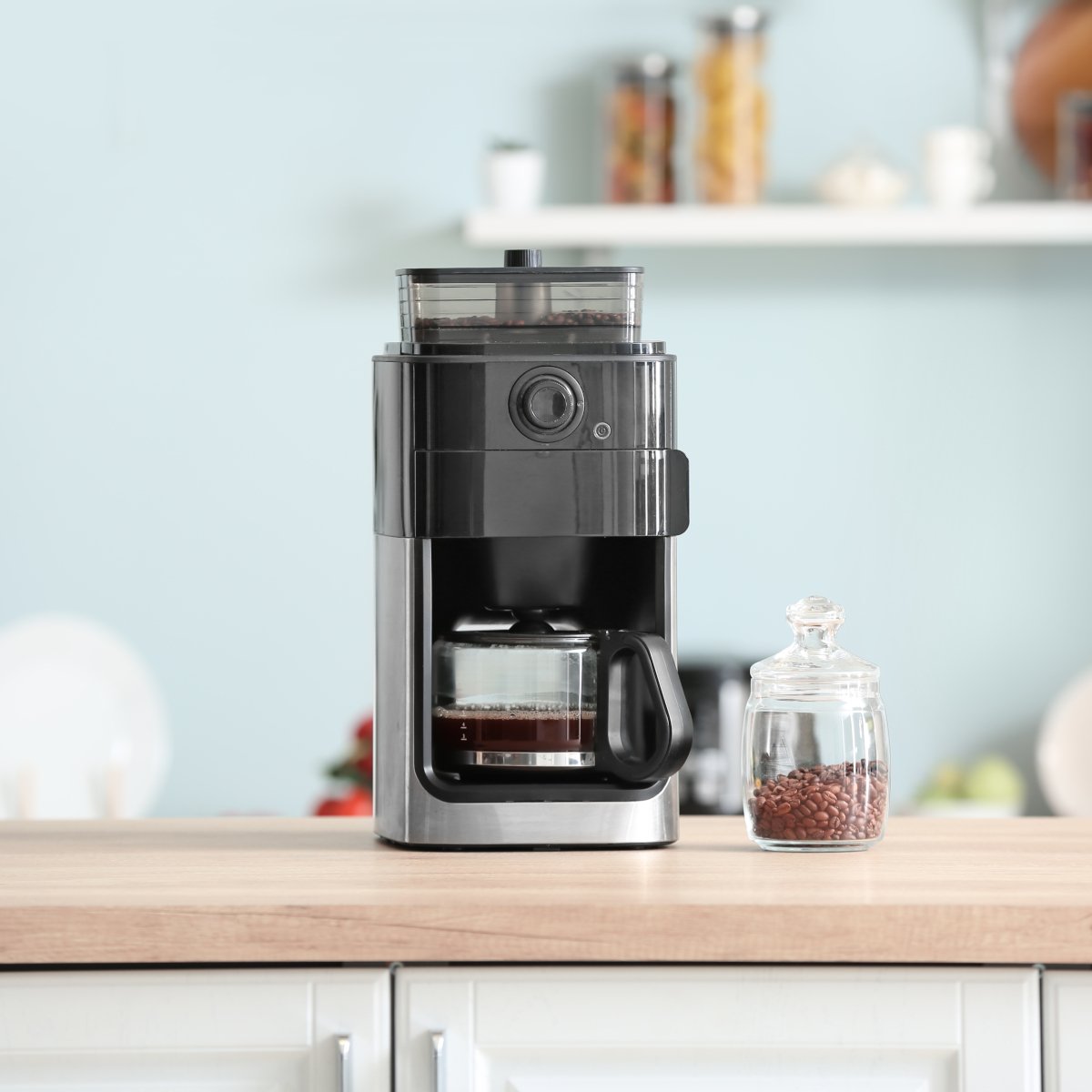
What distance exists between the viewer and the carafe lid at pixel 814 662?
1.12m

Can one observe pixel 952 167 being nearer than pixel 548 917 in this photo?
No

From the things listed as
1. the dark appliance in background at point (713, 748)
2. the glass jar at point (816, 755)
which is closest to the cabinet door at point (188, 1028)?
the glass jar at point (816, 755)

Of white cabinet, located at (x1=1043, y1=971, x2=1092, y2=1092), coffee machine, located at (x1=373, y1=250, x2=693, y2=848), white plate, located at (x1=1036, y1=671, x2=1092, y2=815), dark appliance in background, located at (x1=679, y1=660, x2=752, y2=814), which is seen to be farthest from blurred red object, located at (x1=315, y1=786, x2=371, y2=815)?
white plate, located at (x1=1036, y1=671, x2=1092, y2=815)

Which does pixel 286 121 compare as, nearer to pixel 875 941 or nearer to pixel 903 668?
pixel 903 668

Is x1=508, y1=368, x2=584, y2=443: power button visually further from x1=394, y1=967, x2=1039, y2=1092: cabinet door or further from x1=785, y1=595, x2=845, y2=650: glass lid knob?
x1=394, y1=967, x2=1039, y2=1092: cabinet door

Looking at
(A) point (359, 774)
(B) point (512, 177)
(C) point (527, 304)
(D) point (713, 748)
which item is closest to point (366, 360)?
(B) point (512, 177)

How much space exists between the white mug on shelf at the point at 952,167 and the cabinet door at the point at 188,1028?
6.89ft

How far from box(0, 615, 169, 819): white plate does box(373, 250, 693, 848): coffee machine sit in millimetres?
1653

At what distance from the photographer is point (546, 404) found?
115 centimetres

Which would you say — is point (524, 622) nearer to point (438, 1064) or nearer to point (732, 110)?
point (438, 1064)

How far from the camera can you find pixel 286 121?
2902 mm

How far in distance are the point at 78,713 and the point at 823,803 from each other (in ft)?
6.17

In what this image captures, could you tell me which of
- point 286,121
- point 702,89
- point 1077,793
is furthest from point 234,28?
point 1077,793

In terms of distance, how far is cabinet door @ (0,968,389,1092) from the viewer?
972mm
